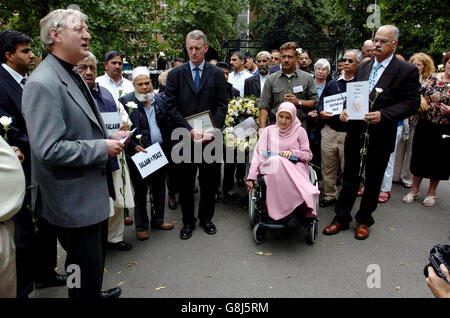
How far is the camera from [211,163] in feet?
14.0

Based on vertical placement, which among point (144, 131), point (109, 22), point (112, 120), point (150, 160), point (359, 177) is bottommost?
point (359, 177)

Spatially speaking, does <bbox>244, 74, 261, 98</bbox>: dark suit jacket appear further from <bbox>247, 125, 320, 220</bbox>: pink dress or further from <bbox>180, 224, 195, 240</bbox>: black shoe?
<bbox>180, 224, 195, 240</bbox>: black shoe

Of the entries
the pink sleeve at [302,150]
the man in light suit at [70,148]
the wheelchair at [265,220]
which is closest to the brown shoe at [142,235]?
the wheelchair at [265,220]

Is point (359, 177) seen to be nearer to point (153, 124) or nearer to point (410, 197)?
point (410, 197)

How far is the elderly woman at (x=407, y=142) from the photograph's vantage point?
568 centimetres

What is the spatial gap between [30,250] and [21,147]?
92 cm

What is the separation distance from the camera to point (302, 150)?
4.30 m

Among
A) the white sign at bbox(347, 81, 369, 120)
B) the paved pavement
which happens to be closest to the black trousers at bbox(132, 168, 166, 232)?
the paved pavement

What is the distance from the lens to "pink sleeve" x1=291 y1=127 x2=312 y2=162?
4.21 meters

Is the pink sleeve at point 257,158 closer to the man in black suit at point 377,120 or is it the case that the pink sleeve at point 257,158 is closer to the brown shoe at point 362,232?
the man in black suit at point 377,120

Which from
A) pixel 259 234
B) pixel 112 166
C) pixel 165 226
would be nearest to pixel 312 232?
pixel 259 234

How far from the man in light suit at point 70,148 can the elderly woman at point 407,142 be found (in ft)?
18.3

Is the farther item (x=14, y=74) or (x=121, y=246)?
(x=121, y=246)

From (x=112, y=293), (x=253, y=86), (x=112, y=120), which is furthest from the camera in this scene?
(x=253, y=86)
